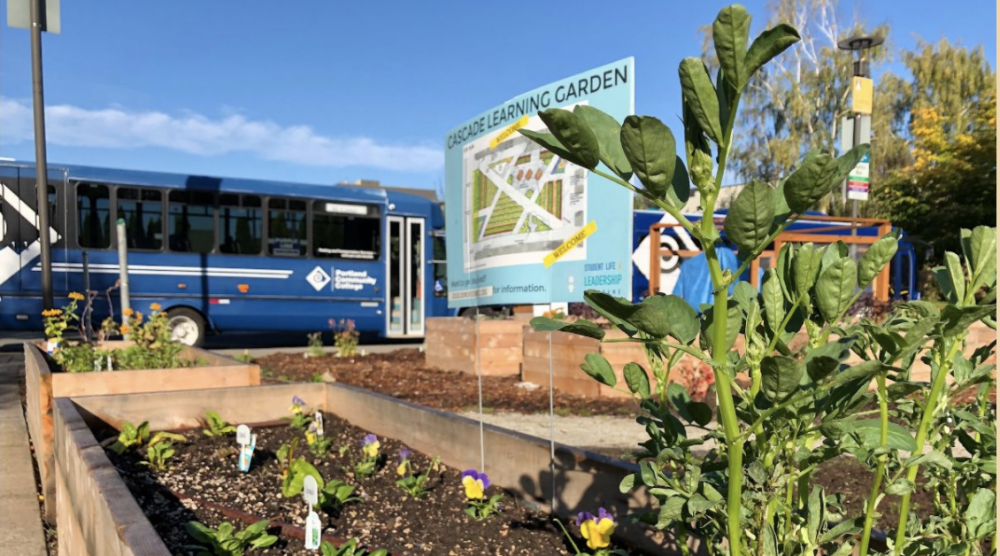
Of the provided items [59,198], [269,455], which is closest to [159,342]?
[269,455]

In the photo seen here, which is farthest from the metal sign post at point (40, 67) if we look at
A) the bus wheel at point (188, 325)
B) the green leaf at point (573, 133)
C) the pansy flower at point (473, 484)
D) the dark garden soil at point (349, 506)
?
the green leaf at point (573, 133)

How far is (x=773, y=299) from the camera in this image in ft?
4.09

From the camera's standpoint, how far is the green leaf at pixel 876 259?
111 centimetres

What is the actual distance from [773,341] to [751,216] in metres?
0.27

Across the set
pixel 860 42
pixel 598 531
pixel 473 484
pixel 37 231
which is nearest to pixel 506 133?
pixel 473 484

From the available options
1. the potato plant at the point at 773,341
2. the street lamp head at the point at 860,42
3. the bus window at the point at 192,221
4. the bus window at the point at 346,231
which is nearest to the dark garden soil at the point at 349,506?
the potato plant at the point at 773,341

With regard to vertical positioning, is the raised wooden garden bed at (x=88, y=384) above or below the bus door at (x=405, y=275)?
below

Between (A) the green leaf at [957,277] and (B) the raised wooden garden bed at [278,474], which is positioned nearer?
(A) the green leaf at [957,277]

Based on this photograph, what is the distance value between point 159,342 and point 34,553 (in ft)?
11.2

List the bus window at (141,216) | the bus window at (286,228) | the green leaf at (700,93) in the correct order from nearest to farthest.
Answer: the green leaf at (700,93) → the bus window at (141,216) → the bus window at (286,228)

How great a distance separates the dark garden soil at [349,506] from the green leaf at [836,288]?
1613 mm

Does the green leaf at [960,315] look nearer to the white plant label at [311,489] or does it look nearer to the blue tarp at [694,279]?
the white plant label at [311,489]

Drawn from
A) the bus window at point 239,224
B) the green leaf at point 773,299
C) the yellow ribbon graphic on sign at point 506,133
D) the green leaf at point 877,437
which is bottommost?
the green leaf at point 877,437

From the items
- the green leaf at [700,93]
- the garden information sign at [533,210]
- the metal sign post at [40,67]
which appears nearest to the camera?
the green leaf at [700,93]
